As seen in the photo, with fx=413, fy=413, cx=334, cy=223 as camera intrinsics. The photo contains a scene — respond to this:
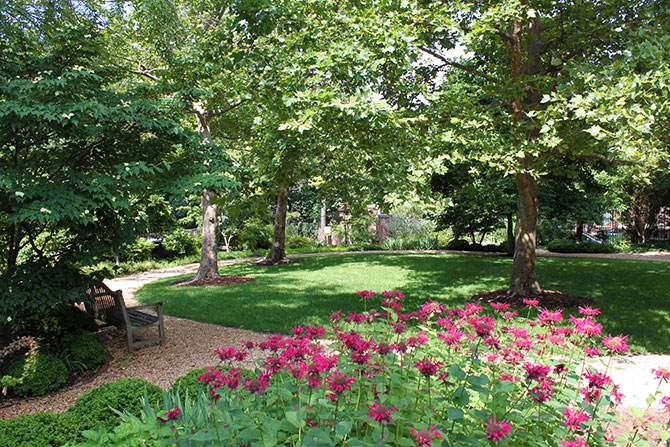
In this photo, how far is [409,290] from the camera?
9117mm

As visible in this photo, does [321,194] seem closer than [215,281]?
Yes

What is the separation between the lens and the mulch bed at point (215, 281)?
1109 centimetres

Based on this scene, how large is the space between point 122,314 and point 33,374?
52.8 inches

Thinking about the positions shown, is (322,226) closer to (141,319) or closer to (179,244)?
(179,244)

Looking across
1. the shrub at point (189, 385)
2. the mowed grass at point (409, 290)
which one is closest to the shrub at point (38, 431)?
the shrub at point (189, 385)

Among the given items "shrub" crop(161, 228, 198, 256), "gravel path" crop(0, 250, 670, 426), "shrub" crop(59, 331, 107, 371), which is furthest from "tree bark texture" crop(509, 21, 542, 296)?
"shrub" crop(161, 228, 198, 256)

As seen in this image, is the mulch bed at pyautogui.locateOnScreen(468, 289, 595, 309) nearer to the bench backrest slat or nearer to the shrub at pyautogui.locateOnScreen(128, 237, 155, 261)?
the bench backrest slat

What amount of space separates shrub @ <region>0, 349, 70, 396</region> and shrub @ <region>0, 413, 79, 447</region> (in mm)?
1696

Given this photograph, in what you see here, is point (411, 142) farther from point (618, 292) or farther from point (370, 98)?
point (618, 292)

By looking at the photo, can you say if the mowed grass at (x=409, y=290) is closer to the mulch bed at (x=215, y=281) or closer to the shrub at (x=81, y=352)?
the mulch bed at (x=215, y=281)

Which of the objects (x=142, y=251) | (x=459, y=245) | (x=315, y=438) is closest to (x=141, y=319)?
(x=315, y=438)

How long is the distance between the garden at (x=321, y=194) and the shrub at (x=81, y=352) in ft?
0.08

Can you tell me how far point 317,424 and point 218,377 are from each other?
468mm

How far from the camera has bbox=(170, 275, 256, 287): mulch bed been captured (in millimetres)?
11094
